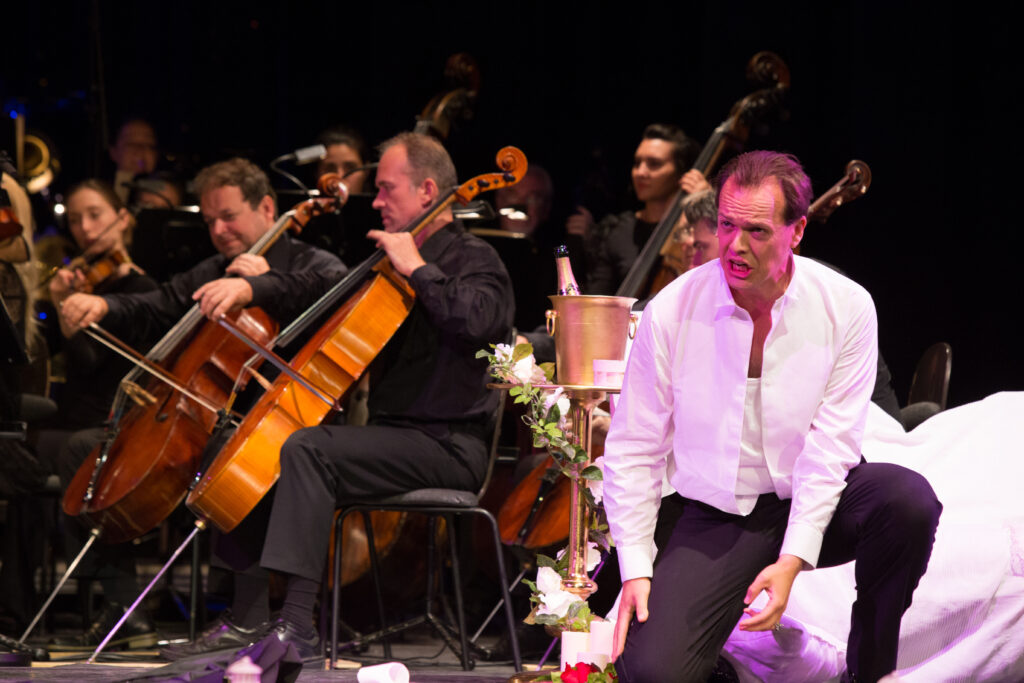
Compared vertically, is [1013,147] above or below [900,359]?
above

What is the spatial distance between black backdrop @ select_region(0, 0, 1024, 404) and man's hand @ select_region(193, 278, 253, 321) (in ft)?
6.68

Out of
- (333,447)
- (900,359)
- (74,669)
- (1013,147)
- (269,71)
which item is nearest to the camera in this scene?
(74,669)

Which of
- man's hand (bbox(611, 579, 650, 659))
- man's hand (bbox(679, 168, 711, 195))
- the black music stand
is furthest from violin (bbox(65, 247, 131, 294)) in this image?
man's hand (bbox(611, 579, 650, 659))

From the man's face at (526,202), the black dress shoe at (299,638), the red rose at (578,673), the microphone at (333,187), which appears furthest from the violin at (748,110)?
the red rose at (578,673)

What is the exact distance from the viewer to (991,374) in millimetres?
4117

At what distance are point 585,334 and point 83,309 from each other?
1967mm

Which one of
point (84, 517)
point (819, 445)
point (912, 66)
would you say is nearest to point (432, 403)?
point (84, 517)

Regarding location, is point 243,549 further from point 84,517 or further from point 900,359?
point 900,359

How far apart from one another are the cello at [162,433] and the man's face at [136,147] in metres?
2.22

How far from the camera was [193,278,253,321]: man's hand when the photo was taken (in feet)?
11.7

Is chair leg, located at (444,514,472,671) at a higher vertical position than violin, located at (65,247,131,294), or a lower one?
lower

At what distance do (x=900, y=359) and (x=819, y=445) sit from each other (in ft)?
6.83

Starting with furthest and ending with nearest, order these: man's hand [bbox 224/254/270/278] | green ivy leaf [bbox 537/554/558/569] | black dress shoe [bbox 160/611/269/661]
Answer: man's hand [bbox 224/254/270/278]
black dress shoe [bbox 160/611/269/661]
green ivy leaf [bbox 537/554/558/569]

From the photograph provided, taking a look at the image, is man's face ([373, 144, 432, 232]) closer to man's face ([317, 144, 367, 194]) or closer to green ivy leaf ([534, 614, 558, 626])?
man's face ([317, 144, 367, 194])
